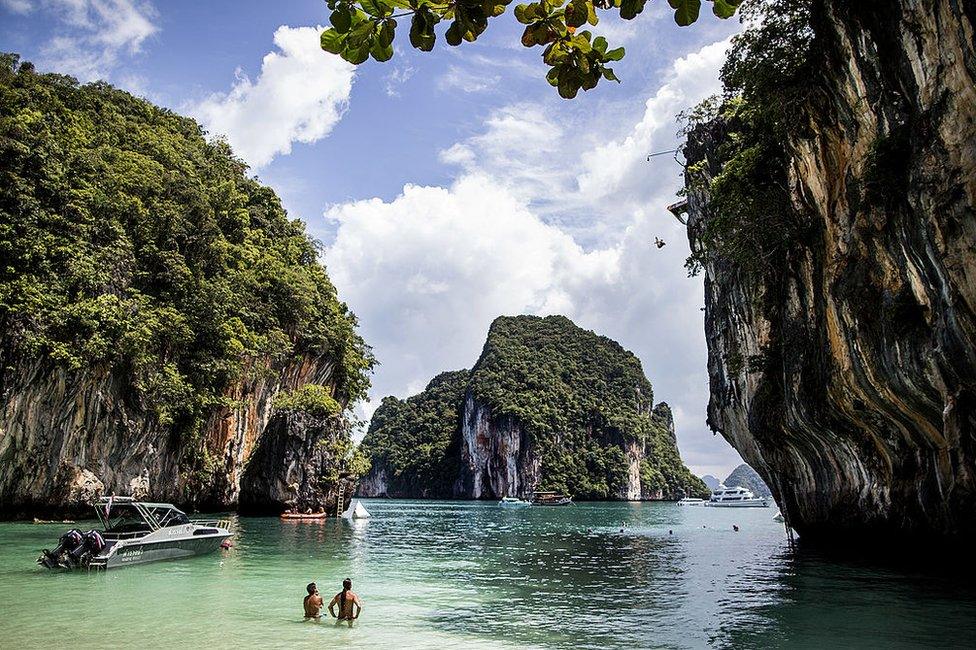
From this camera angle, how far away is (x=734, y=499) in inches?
3061

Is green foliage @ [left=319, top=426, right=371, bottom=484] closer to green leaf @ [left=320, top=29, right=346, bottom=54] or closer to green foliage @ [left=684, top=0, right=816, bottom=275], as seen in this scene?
green foliage @ [left=684, top=0, right=816, bottom=275]

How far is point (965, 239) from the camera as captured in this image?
865cm

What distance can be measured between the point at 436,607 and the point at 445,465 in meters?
109

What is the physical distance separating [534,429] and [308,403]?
64247 mm

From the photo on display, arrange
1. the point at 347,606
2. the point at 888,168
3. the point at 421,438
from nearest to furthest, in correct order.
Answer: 1. the point at 888,168
2. the point at 347,606
3. the point at 421,438

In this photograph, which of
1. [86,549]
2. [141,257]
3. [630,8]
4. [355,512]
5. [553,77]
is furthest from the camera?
[355,512]

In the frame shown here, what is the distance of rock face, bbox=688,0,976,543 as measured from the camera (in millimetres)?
8797

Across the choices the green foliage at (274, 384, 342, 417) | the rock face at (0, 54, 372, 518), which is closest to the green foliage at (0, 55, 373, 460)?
the rock face at (0, 54, 372, 518)

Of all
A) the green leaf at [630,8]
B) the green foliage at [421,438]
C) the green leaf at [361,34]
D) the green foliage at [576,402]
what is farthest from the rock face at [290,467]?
the green foliage at [421,438]

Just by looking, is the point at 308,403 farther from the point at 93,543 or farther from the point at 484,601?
the point at 484,601

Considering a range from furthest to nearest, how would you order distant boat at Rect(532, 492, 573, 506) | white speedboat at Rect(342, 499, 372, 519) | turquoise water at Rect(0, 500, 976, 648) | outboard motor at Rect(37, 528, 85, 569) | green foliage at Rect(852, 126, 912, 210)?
distant boat at Rect(532, 492, 573, 506) → white speedboat at Rect(342, 499, 372, 519) → outboard motor at Rect(37, 528, 85, 569) → green foliage at Rect(852, 126, 912, 210) → turquoise water at Rect(0, 500, 976, 648)

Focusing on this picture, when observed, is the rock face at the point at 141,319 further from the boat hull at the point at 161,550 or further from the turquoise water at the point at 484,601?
the boat hull at the point at 161,550

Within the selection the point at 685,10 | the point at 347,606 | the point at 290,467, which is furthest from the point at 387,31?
the point at 290,467

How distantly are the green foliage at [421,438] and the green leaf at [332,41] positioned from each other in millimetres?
116626
